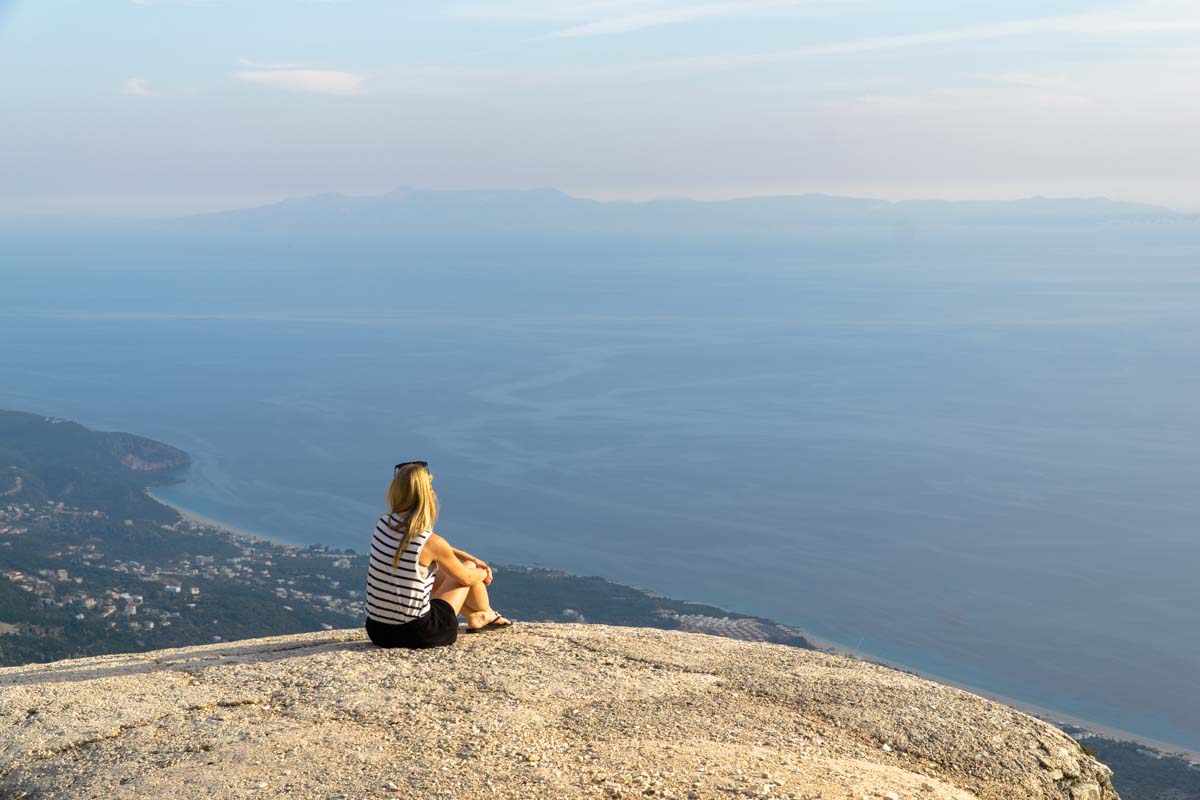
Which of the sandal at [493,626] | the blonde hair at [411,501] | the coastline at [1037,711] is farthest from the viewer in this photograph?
the coastline at [1037,711]

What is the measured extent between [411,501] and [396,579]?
1.83 ft

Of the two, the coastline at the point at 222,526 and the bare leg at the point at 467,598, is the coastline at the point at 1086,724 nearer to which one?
the bare leg at the point at 467,598

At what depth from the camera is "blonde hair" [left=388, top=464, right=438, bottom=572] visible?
6.01m

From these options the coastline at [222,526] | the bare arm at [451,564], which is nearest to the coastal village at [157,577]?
the coastline at [222,526]

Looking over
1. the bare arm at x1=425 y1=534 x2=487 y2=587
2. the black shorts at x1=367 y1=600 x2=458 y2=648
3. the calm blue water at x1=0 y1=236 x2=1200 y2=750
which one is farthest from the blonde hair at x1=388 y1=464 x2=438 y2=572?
the calm blue water at x1=0 y1=236 x2=1200 y2=750

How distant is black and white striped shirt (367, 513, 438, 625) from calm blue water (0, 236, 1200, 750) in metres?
44.4

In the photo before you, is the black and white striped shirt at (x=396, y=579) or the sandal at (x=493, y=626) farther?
the sandal at (x=493, y=626)

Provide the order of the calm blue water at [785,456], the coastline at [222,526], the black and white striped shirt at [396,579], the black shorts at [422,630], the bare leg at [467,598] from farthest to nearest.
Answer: the coastline at [222,526] → the calm blue water at [785,456] → the bare leg at [467,598] → the black shorts at [422,630] → the black and white striped shirt at [396,579]

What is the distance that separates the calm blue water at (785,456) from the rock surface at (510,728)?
4292cm

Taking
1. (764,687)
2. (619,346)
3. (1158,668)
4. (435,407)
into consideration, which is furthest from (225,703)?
(619,346)

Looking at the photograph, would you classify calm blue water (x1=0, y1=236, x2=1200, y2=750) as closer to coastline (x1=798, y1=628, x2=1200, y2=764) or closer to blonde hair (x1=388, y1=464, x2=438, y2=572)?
coastline (x1=798, y1=628, x2=1200, y2=764)

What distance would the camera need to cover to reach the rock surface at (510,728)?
15.4ft

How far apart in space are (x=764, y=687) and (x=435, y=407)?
355ft

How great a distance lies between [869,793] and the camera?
187 inches
